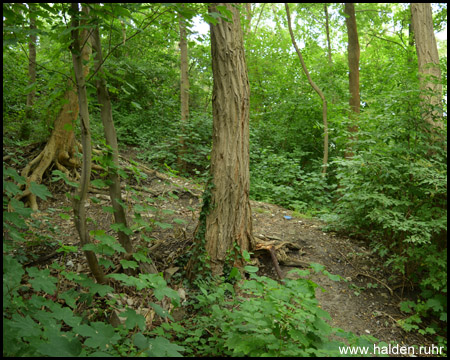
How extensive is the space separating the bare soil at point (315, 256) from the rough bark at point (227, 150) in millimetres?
416

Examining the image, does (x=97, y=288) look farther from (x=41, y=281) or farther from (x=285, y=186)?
(x=285, y=186)

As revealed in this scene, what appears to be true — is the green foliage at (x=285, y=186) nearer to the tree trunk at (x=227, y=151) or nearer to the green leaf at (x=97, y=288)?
the tree trunk at (x=227, y=151)

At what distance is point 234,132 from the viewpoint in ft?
13.7

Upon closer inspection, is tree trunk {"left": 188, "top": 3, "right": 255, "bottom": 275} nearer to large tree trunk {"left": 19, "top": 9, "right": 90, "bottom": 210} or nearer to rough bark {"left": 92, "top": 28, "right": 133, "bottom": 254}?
rough bark {"left": 92, "top": 28, "right": 133, "bottom": 254}

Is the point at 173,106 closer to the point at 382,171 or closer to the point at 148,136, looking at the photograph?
the point at 148,136

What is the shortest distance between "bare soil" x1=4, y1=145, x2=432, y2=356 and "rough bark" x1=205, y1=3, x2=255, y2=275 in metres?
0.42

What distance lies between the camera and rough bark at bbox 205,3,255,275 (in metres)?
4.07

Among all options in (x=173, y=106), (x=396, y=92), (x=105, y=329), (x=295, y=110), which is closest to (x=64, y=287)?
(x=105, y=329)

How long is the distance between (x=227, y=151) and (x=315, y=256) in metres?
2.03

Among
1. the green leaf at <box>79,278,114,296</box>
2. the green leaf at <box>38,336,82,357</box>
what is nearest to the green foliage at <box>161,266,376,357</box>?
the green leaf at <box>79,278,114,296</box>

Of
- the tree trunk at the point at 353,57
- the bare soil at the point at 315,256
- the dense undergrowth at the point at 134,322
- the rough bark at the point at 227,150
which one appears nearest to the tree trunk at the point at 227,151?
the rough bark at the point at 227,150

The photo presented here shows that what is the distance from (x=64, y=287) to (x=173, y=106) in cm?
816

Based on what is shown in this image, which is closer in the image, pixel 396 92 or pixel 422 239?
pixel 422 239

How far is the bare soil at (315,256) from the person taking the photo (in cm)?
365
